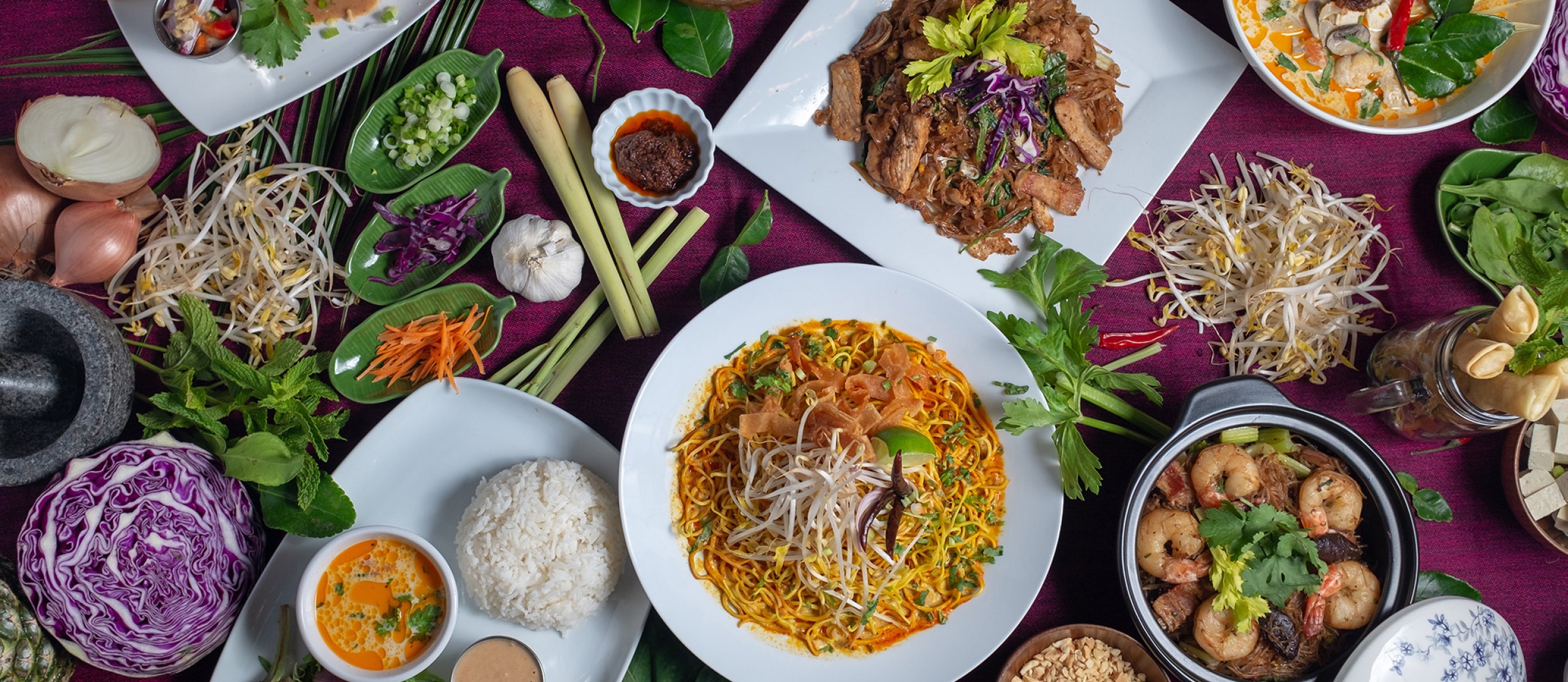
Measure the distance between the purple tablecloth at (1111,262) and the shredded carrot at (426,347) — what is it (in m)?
0.17

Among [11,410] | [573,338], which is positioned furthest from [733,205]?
[11,410]

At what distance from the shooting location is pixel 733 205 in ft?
9.12

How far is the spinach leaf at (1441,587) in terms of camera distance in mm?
2740

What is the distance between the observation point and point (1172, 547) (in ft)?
8.03

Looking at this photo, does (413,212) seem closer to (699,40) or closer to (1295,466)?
(699,40)

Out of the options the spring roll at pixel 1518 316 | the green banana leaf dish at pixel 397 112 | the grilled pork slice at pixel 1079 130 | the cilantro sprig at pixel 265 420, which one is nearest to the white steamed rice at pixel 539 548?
the cilantro sprig at pixel 265 420

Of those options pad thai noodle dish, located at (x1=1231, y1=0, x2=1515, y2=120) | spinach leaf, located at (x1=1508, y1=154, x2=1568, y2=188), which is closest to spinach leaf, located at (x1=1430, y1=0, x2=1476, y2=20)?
pad thai noodle dish, located at (x1=1231, y1=0, x2=1515, y2=120)

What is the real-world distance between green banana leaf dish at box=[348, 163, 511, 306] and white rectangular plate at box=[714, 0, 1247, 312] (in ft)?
2.40

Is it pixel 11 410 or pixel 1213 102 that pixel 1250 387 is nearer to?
pixel 1213 102

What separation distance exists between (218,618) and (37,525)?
1.68 feet

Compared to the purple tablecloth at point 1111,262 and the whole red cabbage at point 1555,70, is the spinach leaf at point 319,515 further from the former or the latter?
the whole red cabbage at point 1555,70

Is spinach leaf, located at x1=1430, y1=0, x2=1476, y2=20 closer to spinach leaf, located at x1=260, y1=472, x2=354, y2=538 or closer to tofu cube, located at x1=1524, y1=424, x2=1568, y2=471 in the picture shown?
tofu cube, located at x1=1524, y1=424, x2=1568, y2=471

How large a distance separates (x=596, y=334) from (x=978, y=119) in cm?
136

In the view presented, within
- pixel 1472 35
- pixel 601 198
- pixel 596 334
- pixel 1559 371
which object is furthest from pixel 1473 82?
pixel 596 334
